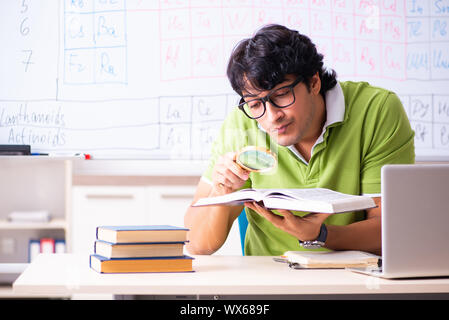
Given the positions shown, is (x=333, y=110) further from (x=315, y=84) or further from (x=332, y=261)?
(x=332, y=261)

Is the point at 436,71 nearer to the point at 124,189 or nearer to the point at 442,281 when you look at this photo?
the point at 124,189

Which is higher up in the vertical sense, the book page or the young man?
the young man

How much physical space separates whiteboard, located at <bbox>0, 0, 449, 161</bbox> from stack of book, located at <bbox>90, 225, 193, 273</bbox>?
179cm

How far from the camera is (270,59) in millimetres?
1544

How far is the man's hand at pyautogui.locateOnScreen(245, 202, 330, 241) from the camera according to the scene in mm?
1274

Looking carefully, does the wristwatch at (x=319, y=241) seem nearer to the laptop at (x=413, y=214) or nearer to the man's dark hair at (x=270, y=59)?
the laptop at (x=413, y=214)

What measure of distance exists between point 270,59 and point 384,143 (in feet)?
1.25

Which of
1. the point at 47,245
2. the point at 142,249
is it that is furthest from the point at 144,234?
the point at 47,245

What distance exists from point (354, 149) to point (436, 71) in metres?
1.61

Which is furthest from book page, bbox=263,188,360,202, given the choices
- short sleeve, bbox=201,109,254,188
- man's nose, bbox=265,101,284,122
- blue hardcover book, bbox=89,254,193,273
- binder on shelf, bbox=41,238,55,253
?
binder on shelf, bbox=41,238,55,253

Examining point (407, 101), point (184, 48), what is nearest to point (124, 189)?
point (184, 48)

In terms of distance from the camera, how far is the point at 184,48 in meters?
3.00

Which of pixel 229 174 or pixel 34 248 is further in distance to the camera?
pixel 34 248

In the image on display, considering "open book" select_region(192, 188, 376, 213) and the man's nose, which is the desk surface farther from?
the man's nose
